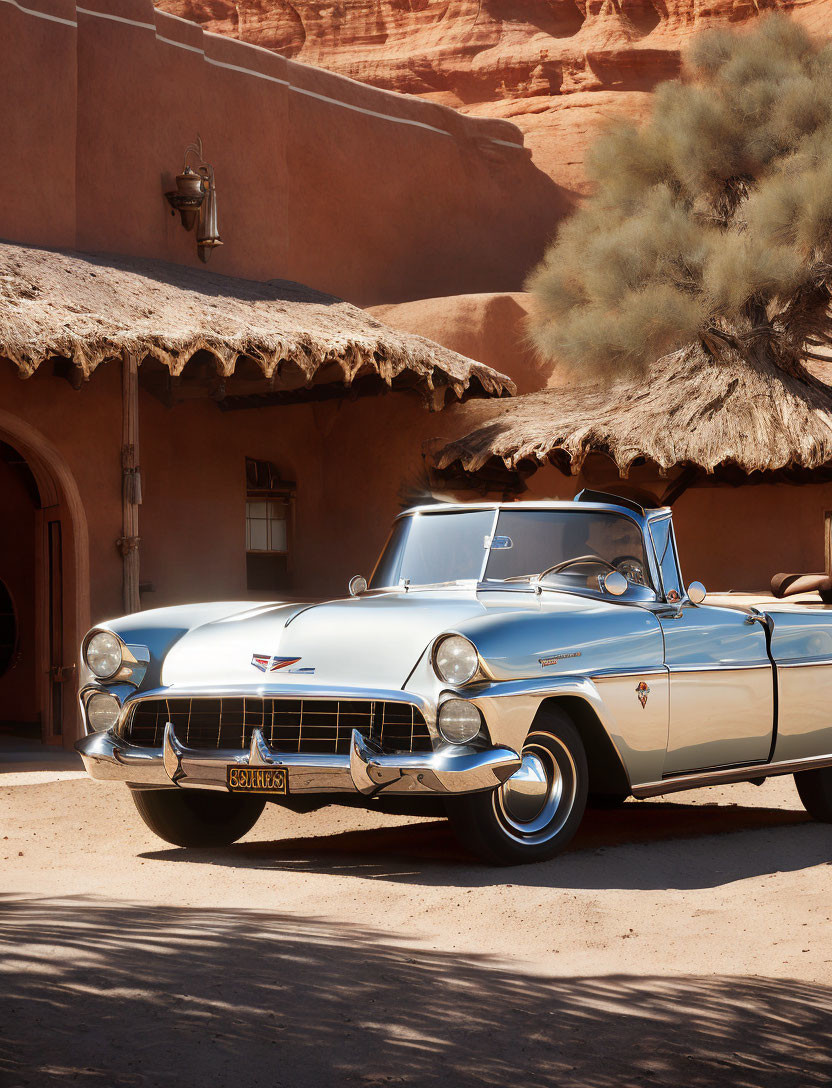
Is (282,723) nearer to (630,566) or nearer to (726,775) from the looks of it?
(630,566)

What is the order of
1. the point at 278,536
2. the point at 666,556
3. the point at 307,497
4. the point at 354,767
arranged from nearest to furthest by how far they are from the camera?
the point at 354,767, the point at 666,556, the point at 278,536, the point at 307,497

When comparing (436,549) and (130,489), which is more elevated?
(130,489)

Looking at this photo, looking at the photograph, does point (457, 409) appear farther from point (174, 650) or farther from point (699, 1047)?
point (699, 1047)

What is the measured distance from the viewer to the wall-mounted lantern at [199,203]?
13523mm

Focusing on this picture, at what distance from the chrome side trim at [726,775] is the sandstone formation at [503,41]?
22.3 metres

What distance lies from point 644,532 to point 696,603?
1.38ft

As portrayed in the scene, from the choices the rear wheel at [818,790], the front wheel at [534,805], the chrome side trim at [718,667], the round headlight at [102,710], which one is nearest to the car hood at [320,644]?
the round headlight at [102,710]

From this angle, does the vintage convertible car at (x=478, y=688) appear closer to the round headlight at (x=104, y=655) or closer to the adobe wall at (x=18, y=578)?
the round headlight at (x=104, y=655)

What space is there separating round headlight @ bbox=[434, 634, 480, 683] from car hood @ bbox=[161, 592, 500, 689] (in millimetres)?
99

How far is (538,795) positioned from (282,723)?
1.06m

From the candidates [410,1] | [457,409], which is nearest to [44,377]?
[457,409]

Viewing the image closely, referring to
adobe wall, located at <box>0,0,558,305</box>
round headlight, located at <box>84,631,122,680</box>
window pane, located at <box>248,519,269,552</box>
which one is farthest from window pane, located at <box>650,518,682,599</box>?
window pane, located at <box>248,519,269,552</box>

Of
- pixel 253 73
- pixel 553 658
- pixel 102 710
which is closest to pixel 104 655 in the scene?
pixel 102 710

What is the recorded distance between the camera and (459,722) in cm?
537
